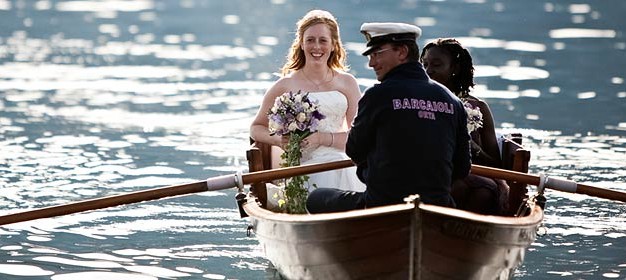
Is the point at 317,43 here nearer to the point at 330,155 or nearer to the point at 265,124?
the point at 265,124

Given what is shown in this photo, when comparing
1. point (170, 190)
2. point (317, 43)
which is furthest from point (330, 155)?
point (170, 190)

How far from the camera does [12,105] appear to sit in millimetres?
18219

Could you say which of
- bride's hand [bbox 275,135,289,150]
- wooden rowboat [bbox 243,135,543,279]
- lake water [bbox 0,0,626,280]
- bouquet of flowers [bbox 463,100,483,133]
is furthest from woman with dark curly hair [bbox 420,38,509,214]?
wooden rowboat [bbox 243,135,543,279]

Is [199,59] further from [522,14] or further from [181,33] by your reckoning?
[522,14]

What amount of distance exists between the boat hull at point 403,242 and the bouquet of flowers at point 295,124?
4.59 feet

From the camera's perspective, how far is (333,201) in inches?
320

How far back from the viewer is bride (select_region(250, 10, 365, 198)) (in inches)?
391

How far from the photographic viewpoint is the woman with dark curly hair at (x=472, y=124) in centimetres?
906

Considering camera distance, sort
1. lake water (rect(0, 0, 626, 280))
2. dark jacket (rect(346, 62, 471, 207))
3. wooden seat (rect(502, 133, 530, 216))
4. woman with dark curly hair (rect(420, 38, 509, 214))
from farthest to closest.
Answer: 1. lake water (rect(0, 0, 626, 280))
2. wooden seat (rect(502, 133, 530, 216))
3. woman with dark curly hair (rect(420, 38, 509, 214))
4. dark jacket (rect(346, 62, 471, 207))

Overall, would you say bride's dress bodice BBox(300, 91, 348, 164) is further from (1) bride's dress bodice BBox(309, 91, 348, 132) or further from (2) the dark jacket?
(2) the dark jacket

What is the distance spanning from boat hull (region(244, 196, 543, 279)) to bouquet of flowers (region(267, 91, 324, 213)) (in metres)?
1.40

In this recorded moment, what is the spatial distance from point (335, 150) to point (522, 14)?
21822 millimetres

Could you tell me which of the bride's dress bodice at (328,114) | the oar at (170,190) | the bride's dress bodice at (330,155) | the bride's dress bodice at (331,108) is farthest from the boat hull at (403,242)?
the bride's dress bodice at (331,108)

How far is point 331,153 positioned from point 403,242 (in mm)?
3155
